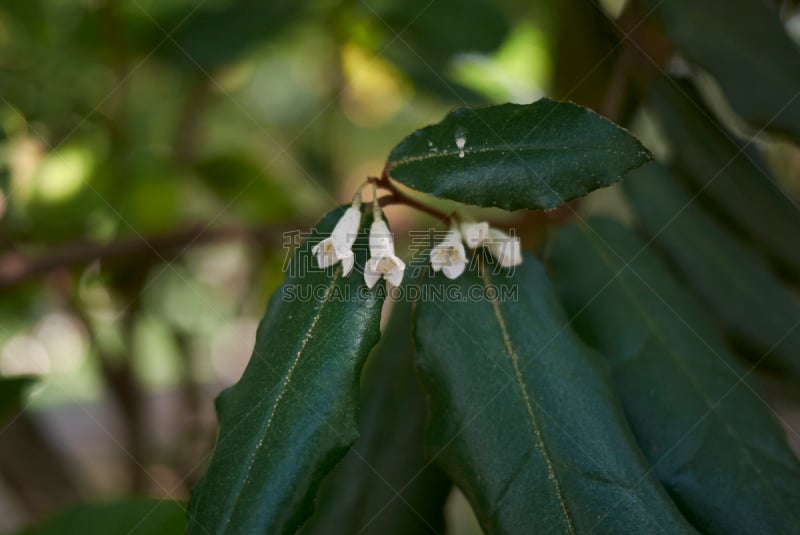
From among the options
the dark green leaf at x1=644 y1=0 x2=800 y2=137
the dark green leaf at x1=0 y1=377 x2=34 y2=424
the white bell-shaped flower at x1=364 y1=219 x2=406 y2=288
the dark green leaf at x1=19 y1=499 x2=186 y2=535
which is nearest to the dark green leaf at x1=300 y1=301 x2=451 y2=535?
the dark green leaf at x1=19 y1=499 x2=186 y2=535

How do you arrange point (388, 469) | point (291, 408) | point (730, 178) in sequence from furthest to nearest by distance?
point (730, 178)
point (388, 469)
point (291, 408)

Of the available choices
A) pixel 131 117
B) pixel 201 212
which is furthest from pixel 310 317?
pixel 201 212

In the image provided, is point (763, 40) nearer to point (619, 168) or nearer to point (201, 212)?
point (619, 168)

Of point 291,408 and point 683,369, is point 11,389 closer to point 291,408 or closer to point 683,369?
point 291,408

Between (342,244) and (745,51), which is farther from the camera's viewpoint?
(745,51)

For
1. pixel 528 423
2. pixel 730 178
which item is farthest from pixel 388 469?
pixel 730 178
